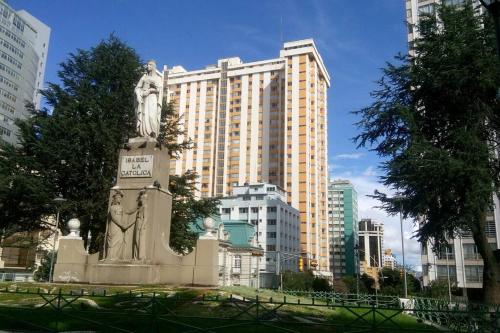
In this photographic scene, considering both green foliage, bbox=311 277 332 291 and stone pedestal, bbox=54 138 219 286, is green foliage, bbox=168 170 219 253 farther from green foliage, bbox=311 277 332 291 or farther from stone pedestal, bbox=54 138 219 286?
green foliage, bbox=311 277 332 291

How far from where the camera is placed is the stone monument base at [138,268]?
589 inches

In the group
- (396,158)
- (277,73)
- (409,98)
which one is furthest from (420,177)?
(277,73)

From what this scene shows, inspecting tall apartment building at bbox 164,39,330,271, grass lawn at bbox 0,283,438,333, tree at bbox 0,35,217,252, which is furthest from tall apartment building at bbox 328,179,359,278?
grass lawn at bbox 0,283,438,333

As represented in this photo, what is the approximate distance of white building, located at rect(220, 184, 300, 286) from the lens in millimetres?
88375

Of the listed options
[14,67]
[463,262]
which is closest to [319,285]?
[463,262]

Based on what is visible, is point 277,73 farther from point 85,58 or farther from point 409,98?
point 409,98

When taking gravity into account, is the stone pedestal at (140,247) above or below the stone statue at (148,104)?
below

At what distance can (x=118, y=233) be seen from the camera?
51.6 feet

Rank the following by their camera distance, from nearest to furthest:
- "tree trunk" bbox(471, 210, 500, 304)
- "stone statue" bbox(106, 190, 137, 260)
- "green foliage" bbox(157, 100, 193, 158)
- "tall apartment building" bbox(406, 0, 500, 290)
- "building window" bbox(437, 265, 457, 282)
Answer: "stone statue" bbox(106, 190, 137, 260) < "tree trunk" bbox(471, 210, 500, 304) < "green foliage" bbox(157, 100, 193, 158) < "tall apartment building" bbox(406, 0, 500, 290) < "building window" bbox(437, 265, 457, 282)

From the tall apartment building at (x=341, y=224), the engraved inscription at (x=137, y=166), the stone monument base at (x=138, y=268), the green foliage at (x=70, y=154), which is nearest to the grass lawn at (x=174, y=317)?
the stone monument base at (x=138, y=268)

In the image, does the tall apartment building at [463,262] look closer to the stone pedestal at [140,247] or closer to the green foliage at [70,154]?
the green foliage at [70,154]

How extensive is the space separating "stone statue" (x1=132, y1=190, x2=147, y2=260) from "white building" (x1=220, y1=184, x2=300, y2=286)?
70156 mm

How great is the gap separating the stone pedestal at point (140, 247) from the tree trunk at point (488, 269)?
35.3 ft

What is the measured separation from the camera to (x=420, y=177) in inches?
763
